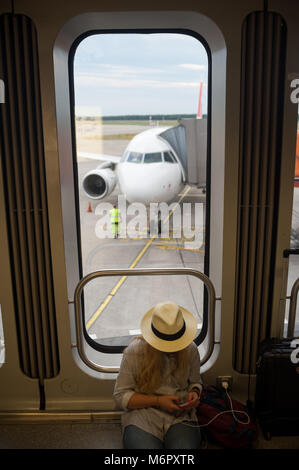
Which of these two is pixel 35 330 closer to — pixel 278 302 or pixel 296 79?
pixel 278 302

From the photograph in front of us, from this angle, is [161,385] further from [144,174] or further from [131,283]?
[144,174]

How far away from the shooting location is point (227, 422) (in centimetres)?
233

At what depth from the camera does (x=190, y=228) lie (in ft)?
31.2

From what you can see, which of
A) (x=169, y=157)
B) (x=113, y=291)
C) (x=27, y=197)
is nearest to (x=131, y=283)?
(x=113, y=291)

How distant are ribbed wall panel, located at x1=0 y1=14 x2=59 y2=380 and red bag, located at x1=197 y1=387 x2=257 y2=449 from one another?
3.66 feet

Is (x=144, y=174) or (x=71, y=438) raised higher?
(x=144, y=174)

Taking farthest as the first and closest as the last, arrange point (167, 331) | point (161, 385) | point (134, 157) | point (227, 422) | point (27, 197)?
point (134, 157) < point (27, 197) < point (227, 422) < point (161, 385) < point (167, 331)

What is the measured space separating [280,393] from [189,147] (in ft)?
25.3

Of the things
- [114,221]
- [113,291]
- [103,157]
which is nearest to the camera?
[113,291]

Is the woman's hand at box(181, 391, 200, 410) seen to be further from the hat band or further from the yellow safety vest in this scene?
the yellow safety vest

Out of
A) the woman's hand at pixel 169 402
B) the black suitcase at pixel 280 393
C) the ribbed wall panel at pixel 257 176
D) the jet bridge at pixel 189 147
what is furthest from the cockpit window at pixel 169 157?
the woman's hand at pixel 169 402

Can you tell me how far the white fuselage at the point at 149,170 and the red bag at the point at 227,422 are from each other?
7.33m

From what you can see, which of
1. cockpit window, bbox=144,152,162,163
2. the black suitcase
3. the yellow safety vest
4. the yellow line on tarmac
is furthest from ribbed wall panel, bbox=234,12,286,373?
cockpit window, bbox=144,152,162,163
